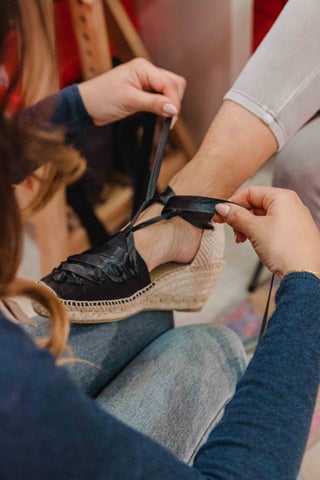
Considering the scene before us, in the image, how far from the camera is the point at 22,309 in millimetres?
423

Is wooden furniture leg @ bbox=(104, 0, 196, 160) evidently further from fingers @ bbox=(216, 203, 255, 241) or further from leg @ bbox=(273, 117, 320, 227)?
fingers @ bbox=(216, 203, 255, 241)

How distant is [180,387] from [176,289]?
0.53 feet

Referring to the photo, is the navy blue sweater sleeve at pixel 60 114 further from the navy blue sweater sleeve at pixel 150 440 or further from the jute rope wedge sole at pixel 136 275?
the navy blue sweater sleeve at pixel 150 440

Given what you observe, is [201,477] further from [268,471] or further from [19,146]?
[19,146]

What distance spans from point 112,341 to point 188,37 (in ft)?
2.14

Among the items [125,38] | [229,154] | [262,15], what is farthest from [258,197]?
[125,38]

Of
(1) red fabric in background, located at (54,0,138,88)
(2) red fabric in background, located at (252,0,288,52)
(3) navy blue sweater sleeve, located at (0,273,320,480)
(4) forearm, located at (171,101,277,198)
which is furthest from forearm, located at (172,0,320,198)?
(1) red fabric in background, located at (54,0,138,88)

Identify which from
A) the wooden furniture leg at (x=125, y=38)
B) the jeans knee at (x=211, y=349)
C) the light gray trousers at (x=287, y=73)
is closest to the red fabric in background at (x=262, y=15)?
the light gray trousers at (x=287, y=73)

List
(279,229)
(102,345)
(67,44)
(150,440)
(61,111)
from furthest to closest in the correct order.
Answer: (67,44) < (61,111) < (102,345) < (279,229) < (150,440)

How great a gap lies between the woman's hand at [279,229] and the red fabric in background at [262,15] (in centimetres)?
30

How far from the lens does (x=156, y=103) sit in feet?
1.77

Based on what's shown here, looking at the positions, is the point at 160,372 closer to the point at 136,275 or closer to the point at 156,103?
the point at 136,275

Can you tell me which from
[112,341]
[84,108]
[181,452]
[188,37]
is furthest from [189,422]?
[188,37]

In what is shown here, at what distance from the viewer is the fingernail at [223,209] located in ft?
1.40
